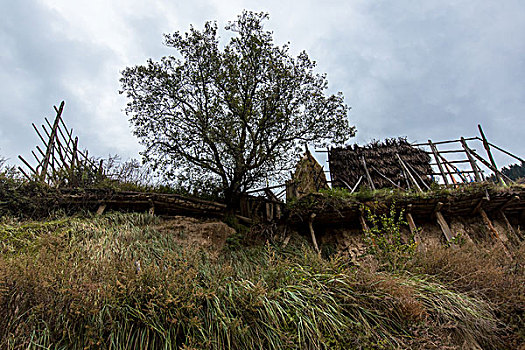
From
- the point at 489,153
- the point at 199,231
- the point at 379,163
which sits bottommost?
the point at 199,231

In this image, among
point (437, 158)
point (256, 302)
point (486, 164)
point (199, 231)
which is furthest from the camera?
point (437, 158)

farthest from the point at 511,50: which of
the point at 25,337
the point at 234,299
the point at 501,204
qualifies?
the point at 25,337

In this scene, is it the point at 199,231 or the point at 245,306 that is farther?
the point at 199,231

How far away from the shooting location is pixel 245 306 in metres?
3.11

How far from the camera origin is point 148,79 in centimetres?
721

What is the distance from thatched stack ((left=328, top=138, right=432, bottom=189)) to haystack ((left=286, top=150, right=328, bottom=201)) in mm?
858

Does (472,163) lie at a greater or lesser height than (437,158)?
lesser

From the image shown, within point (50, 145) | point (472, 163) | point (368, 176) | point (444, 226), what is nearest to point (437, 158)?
point (472, 163)

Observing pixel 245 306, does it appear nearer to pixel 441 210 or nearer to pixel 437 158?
pixel 441 210

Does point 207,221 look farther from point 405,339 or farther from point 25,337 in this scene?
point 405,339

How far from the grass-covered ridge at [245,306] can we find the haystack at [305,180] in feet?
12.0

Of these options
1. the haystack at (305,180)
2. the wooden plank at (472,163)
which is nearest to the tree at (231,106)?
the haystack at (305,180)

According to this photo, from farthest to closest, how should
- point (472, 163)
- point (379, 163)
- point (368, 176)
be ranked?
point (379, 163) → point (368, 176) → point (472, 163)

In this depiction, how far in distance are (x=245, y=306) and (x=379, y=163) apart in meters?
9.09
